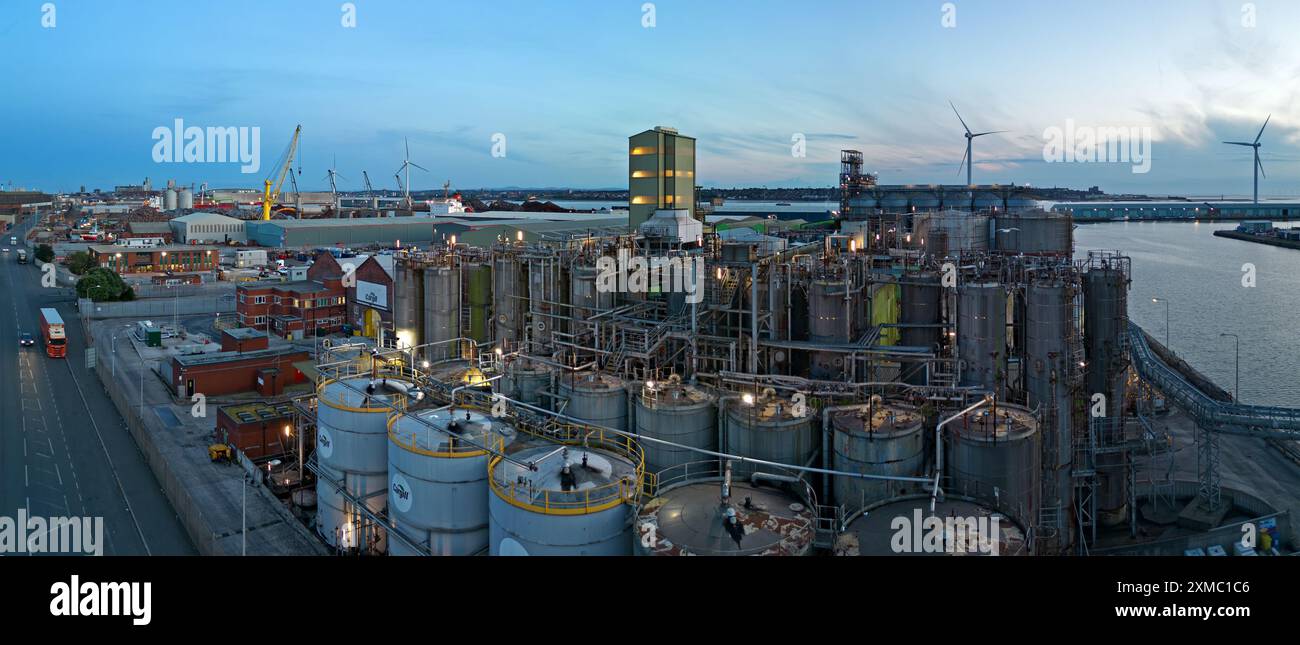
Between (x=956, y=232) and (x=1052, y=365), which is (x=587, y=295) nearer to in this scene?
(x=1052, y=365)

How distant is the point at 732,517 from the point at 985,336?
34.2 feet

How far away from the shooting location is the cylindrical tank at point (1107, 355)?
2298cm

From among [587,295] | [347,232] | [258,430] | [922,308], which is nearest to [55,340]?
[258,430]

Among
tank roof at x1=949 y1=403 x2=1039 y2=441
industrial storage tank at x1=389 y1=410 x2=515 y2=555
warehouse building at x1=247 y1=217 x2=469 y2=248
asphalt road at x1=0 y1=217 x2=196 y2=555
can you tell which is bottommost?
asphalt road at x1=0 y1=217 x2=196 y2=555

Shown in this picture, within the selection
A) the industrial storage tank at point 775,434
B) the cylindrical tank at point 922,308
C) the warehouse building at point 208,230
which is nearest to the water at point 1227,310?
the cylindrical tank at point 922,308

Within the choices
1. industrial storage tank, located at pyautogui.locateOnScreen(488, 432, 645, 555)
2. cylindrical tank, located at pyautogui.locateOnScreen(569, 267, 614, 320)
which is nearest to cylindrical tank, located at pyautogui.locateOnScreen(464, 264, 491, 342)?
cylindrical tank, located at pyautogui.locateOnScreen(569, 267, 614, 320)

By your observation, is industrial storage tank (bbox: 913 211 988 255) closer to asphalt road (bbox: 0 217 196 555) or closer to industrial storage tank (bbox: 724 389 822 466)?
industrial storage tank (bbox: 724 389 822 466)

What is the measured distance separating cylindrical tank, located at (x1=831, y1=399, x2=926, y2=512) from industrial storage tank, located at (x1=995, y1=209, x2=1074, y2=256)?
66.3 ft

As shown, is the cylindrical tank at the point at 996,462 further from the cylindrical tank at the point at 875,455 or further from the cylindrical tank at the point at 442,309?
the cylindrical tank at the point at 442,309

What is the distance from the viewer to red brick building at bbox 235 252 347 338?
2071 inches
